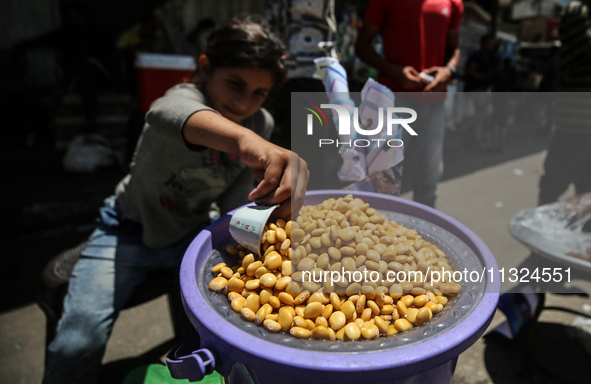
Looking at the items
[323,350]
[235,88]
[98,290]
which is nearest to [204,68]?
[235,88]

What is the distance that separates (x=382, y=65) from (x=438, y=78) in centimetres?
32

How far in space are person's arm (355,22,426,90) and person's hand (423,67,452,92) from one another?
49mm

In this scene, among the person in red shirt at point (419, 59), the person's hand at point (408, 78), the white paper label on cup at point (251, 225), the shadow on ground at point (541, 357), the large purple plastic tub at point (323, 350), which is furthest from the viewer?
the person in red shirt at point (419, 59)

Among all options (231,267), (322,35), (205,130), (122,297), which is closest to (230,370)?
(231,267)

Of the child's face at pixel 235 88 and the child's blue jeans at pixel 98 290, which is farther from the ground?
the child's face at pixel 235 88

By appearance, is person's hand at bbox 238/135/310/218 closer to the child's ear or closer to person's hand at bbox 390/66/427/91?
the child's ear

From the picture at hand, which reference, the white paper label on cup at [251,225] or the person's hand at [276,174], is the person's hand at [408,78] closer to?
the person's hand at [276,174]

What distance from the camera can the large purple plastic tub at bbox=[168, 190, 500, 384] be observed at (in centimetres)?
71

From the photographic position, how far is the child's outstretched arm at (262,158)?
3.26ft

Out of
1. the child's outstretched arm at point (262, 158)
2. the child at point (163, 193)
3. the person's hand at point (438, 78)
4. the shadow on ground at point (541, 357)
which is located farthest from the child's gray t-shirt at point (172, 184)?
the shadow on ground at point (541, 357)

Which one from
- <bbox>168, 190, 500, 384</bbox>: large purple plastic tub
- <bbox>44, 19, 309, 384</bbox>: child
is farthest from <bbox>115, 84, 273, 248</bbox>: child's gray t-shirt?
<bbox>168, 190, 500, 384</bbox>: large purple plastic tub

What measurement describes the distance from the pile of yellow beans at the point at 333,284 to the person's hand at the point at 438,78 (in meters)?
1.21

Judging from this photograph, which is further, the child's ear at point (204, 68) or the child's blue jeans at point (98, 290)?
the child's ear at point (204, 68)

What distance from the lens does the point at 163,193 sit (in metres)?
1.48
